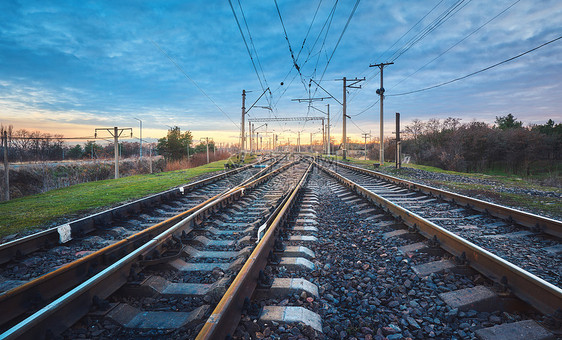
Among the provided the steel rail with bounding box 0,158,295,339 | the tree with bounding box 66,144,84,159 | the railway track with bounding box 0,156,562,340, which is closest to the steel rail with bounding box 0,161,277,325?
the steel rail with bounding box 0,158,295,339

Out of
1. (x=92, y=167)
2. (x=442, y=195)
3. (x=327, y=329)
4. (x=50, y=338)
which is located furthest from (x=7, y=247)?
(x=92, y=167)

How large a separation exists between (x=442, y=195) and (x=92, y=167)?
2290 cm

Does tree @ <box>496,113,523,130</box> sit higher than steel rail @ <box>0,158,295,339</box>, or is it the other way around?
tree @ <box>496,113,523,130</box>

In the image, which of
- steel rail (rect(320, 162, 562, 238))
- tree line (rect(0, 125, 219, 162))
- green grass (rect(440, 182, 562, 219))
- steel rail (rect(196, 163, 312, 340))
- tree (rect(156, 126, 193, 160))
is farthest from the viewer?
tree (rect(156, 126, 193, 160))

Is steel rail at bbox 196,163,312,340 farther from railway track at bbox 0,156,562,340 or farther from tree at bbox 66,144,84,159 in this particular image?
tree at bbox 66,144,84,159

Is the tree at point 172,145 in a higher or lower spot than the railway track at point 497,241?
higher

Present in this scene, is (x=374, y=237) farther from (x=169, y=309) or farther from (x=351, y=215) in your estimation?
(x=169, y=309)

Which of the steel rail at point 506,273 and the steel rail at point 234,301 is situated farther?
the steel rail at point 506,273

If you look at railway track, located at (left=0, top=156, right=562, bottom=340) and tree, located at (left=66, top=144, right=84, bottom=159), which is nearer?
railway track, located at (left=0, top=156, right=562, bottom=340)

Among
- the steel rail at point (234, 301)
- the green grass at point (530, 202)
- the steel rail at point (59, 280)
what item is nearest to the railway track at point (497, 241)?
the green grass at point (530, 202)

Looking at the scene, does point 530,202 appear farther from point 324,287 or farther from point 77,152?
point 77,152

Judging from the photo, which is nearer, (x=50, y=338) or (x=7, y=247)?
(x=50, y=338)

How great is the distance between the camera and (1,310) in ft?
8.09

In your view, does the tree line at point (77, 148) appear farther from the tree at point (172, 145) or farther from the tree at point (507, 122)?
the tree at point (507, 122)
